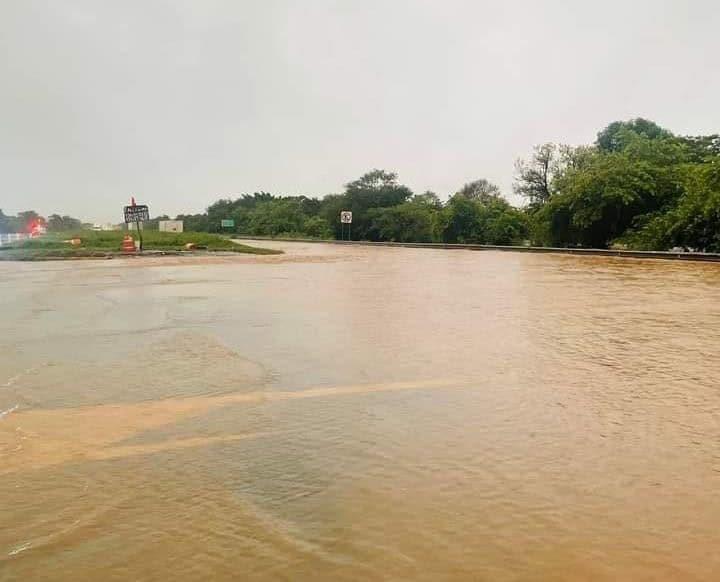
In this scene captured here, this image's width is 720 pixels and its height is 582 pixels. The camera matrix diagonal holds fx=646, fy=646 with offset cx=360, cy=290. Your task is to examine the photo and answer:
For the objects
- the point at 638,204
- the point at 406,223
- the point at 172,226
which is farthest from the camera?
the point at 172,226

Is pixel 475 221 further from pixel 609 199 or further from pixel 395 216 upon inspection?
pixel 609 199

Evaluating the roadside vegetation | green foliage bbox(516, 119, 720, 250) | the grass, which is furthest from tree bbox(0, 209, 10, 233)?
green foliage bbox(516, 119, 720, 250)

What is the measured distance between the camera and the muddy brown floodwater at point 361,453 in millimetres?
2357

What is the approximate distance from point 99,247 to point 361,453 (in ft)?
122

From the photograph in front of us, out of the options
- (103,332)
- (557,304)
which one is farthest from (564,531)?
(557,304)

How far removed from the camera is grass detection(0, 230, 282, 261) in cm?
3077

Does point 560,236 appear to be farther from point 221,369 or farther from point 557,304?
point 221,369

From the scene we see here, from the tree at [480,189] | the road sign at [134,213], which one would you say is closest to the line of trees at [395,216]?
the tree at [480,189]

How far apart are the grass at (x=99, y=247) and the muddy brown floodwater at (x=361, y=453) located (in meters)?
24.9

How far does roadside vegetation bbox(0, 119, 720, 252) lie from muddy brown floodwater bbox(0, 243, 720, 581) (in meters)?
25.5

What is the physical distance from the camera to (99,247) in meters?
37.2

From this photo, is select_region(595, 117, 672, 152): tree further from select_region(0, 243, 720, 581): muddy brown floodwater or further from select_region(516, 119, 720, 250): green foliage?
select_region(0, 243, 720, 581): muddy brown floodwater

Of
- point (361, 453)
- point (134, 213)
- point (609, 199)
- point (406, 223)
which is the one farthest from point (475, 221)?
point (361, 453)

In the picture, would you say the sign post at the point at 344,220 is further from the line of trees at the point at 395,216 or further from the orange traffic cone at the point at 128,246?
the orange traffic cone at the point at 128,246
